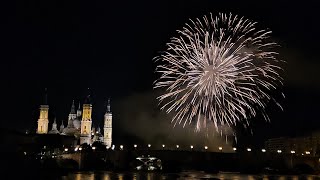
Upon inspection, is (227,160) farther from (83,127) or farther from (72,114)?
(72,114)

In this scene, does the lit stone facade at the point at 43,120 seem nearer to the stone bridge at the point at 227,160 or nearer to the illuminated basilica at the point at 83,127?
the illuminated basilica at the point at 83,127

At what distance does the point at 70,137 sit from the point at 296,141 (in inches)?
3378

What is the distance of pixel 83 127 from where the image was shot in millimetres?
170875

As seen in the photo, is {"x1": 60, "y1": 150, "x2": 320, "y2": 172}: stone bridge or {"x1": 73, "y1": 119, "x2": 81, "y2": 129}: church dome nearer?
{"x1": 60, "y1": 150, "x2": 320, "y2": 172}: stone bridge

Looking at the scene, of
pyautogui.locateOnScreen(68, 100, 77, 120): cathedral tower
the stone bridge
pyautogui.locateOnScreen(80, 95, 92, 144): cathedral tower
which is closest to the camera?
the stone bridge

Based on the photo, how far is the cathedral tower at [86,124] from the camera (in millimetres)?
170250

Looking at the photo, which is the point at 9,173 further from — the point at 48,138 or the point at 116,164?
the point at 48,138

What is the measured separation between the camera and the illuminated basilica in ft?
562

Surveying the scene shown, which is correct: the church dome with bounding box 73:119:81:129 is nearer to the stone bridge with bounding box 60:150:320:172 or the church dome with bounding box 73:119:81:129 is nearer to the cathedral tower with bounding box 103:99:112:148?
the cathedral tower with bounding box 103:99:112:148

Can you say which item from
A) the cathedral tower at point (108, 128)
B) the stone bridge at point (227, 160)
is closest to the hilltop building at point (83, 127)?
the cathedral tower at point (108, 128)

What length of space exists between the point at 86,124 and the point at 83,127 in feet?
5.45

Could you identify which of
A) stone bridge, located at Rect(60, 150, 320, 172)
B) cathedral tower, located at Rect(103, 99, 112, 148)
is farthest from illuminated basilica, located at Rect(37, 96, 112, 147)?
stone bridge, located at Rect(60, 150, 320, 172)

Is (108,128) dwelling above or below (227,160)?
above

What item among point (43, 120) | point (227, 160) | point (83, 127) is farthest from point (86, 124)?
point (227, 160)
